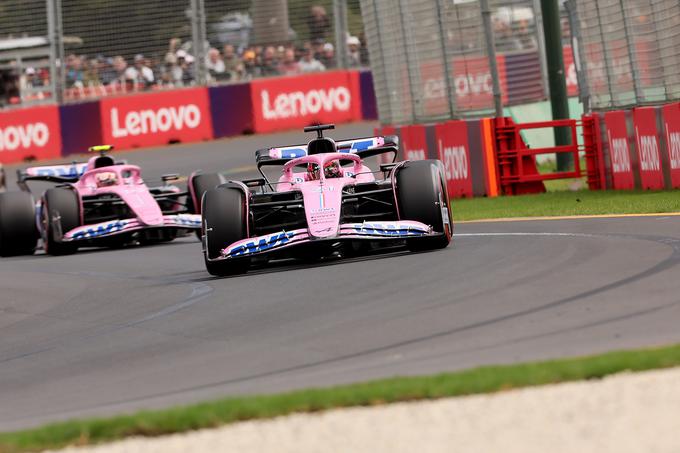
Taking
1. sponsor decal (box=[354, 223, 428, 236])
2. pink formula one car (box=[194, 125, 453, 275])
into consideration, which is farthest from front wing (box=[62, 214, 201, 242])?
sponsor decal (box=[354, 223, 428, 236])

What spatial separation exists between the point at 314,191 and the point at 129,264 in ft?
11.7

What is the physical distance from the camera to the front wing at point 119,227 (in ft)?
56.2

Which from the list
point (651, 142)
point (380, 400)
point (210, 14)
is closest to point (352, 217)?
point (651, 142)

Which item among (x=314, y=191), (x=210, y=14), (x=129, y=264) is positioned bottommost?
(x=129, y=264)

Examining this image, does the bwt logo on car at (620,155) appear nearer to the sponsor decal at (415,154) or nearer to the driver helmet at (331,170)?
the sponsor decal at (415,154)

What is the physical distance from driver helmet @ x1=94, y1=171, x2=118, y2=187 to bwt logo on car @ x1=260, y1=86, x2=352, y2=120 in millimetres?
16178

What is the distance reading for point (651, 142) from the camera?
17.0 meters

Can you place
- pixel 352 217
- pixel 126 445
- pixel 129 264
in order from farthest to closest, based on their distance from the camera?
pixel 129 264 < pixel 352 217 < pixel 126 445

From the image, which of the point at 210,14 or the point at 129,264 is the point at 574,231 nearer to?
the point at 129,264

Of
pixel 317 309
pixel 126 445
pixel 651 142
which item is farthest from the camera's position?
pixel 651 142

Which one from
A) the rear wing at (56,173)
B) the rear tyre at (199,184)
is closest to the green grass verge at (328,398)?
the rear tyre at (199,184)

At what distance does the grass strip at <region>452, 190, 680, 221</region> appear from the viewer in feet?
50.2

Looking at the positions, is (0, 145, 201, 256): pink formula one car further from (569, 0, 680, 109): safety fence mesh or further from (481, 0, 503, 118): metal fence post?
(569, 0, 680, 109): safety fence mesh

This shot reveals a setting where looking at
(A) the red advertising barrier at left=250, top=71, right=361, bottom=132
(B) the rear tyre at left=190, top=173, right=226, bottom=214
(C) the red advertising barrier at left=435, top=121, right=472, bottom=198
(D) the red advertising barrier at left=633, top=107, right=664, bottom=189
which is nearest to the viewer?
(D) the red advertising barrier at left=633, top=107, right=664, bottom=189
